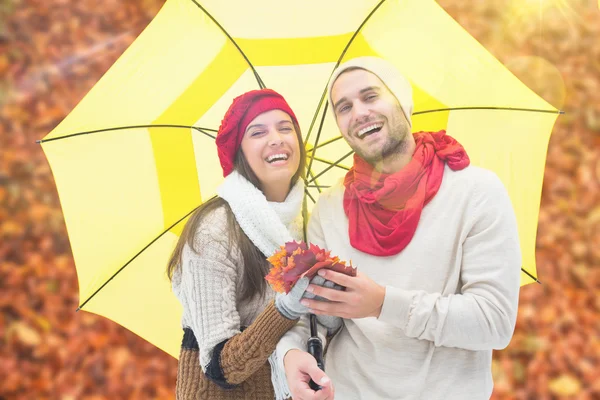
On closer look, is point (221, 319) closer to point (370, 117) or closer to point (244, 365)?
point (244, 365)

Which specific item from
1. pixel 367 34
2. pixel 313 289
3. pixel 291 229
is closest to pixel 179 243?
pixel 291 229

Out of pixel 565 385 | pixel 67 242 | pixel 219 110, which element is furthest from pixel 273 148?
pixel 565 385

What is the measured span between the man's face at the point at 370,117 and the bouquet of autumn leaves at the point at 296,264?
0.56 ft

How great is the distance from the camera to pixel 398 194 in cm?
74

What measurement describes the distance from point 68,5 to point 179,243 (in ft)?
3.87

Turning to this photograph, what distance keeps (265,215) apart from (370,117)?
0.66ft

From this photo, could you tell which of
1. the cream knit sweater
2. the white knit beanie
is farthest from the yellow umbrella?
the cream knit sweater

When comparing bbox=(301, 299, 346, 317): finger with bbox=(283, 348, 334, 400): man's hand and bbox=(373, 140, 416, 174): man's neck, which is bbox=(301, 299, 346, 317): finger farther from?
bbox=(373, 140, 416, 174): man's neck

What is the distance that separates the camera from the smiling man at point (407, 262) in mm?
687

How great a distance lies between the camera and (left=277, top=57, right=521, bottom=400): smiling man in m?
0.69

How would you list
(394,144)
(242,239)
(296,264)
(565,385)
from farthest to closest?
(565,385) → (242,239) → (394,144) → (296,264)

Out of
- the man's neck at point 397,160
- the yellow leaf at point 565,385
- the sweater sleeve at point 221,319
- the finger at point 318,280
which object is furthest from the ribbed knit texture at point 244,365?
the yellow leaf at point 565,385

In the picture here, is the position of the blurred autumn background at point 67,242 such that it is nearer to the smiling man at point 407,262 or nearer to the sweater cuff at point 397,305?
the smiling man at point 407,262

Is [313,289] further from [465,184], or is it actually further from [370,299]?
[465,184]
